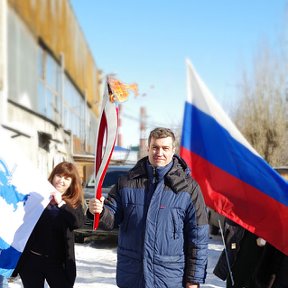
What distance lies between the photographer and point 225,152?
404cm

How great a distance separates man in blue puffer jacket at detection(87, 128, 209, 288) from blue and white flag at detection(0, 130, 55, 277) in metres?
0.91

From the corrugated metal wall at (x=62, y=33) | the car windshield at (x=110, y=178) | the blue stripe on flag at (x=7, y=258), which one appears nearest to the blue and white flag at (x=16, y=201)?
the blue stripe on flag at (x=7, y=258)

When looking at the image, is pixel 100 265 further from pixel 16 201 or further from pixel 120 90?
pixel 120 90

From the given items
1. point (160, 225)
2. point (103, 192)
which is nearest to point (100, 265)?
point (103, 192)

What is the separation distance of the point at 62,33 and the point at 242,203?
1750cm

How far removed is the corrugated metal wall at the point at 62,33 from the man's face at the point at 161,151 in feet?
31.4

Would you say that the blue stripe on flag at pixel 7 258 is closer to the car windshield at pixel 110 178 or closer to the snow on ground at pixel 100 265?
the snow on ground at pixel 100 265

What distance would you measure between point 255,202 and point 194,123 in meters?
0.84

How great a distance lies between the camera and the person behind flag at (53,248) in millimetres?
3947

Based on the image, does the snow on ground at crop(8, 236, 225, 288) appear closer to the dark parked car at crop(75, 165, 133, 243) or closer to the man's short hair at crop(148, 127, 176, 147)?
the dark parked car at crop(75, 165, 133, 243)

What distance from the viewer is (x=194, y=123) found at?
4109 mm

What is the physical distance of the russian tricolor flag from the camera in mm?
3844

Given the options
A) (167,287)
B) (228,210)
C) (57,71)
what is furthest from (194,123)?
(57,71)

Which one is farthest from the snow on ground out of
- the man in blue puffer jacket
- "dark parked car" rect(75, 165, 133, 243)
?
the man in blue puffer jacket
